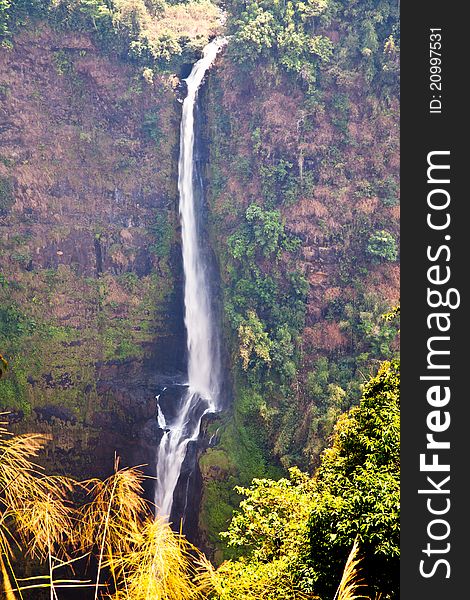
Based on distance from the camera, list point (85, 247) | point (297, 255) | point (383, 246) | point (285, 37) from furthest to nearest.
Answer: point (85, 247)
point (297, 255)
point (285, 37)
point (383, 246)

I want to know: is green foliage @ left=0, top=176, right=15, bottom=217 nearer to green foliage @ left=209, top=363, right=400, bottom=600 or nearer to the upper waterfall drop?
the upper waterfall drop

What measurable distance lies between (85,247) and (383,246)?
9.29 meters

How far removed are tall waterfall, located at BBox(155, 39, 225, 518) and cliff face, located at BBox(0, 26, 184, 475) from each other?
47 centimetres

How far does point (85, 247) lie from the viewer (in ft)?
59.4

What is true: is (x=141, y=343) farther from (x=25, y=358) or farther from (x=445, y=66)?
(x=445, y=66)

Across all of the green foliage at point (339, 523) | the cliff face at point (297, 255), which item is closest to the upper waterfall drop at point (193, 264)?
the cliff face at point (297, 255)

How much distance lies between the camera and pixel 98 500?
404cm

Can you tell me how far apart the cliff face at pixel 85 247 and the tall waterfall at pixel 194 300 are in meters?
0.47

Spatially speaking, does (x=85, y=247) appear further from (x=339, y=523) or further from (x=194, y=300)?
(x=339, y=523)

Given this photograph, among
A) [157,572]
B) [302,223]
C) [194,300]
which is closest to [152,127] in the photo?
[194,300]

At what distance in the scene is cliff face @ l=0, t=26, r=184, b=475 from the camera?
1700cm

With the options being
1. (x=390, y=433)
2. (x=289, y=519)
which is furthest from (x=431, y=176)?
(x=289, y=519)

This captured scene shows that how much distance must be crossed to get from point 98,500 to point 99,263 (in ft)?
48.7

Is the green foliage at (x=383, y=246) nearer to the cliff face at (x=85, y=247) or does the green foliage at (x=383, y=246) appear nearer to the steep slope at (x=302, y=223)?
the steep slope at (x=302, y=223)
